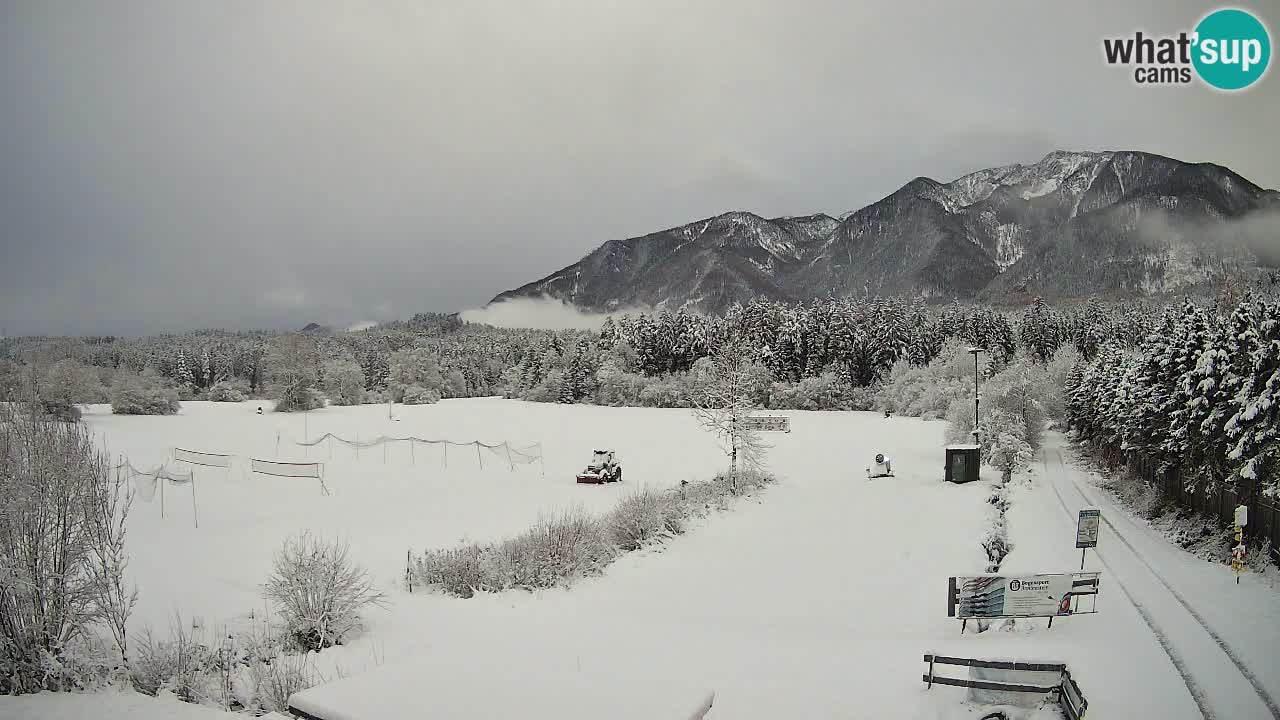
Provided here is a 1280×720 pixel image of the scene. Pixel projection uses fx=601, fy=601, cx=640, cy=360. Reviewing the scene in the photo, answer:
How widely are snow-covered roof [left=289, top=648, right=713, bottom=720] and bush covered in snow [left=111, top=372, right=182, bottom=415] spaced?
2736 inches

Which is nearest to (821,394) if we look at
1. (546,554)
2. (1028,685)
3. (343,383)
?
(546,554)

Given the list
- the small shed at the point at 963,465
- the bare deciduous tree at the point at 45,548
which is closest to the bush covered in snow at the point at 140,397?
the bare deciduous tree at the point at 45,548

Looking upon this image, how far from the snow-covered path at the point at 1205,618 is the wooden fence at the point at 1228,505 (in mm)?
1295

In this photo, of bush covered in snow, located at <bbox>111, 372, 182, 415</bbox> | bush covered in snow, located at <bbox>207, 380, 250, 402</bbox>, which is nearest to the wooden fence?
bush covered in snow, located at <bbox>111, 372, 182, 415</bbox>

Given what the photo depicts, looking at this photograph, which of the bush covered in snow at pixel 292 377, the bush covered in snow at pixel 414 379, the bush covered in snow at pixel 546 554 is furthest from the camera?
the bush covered in snow at pixel 414 379

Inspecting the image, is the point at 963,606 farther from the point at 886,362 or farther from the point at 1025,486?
the point at 886,362

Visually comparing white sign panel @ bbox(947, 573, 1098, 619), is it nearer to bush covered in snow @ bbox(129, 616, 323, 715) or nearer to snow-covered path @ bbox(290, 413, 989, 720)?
snow-covered path @ bbox(290, 413, 989, 720)

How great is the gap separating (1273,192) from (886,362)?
6270 cm

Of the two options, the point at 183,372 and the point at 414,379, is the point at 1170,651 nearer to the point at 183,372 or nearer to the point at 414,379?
the point at 414,379

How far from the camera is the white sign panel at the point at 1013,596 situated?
9.86 m

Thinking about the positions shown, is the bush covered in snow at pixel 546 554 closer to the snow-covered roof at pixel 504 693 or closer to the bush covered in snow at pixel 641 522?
the bush covered in snow at pixel 641 522

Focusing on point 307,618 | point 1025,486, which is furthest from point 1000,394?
point 307,618

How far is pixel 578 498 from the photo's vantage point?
84.0ft

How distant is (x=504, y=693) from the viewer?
4.14 meters
